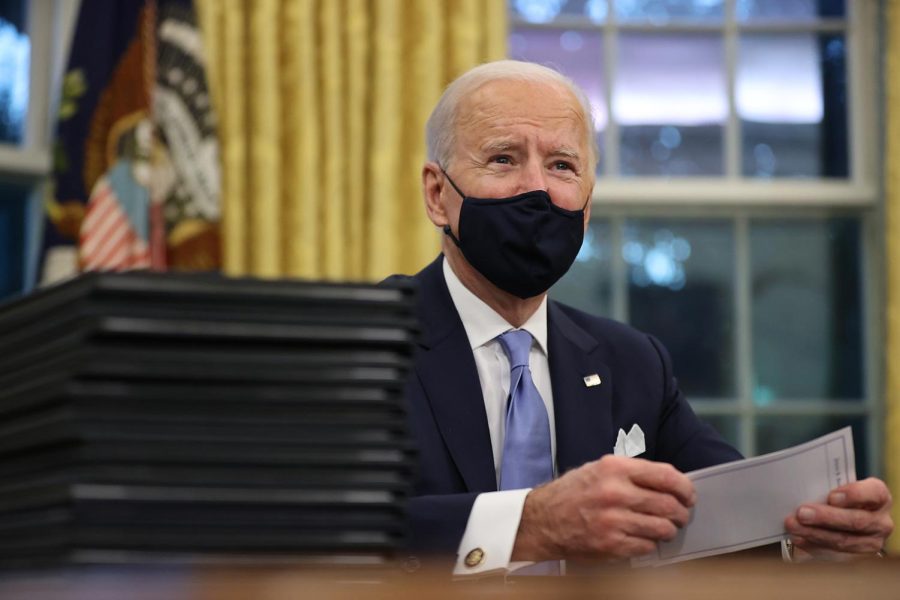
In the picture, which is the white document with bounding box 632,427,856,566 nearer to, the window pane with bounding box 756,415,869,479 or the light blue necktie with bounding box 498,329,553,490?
the light blue necktie with bounding box 498,329,553,490

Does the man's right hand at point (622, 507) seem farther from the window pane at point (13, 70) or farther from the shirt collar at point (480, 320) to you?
the window pane at point (13, 70)

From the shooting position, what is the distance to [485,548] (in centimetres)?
145

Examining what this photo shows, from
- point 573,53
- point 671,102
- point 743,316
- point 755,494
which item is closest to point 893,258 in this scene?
point 743,316

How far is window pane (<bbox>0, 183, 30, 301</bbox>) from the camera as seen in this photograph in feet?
12.2

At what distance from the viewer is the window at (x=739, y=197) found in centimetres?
388

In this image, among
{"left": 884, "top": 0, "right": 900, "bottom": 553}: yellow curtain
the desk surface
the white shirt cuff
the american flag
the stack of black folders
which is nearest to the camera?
the desk surface

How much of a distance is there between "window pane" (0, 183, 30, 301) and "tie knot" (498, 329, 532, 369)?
2239 mm

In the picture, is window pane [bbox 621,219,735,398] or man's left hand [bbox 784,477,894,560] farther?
window pane [bbox 621,219,735,398]

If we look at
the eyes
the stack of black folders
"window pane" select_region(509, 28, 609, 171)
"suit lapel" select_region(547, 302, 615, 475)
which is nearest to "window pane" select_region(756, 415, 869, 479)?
"window pane" select_region(509, 28, 609, 171)

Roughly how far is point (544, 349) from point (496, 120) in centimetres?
37

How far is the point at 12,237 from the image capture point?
3740mm

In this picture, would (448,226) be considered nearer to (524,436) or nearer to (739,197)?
(524,436)

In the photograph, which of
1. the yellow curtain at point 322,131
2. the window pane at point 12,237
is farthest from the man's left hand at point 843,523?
the window pane at point 12,237

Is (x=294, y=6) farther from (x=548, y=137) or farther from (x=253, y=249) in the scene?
(x=548, y=137)
